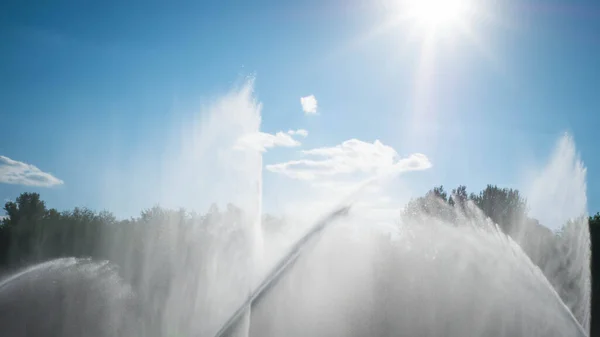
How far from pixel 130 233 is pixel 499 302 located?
1634 inches

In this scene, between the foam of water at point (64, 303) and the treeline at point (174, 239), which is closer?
the foam of water at point (64, 303)

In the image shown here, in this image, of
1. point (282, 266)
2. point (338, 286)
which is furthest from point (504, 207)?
point (282, 266)

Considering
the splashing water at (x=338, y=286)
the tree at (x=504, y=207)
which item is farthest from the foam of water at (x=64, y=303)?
the tree at (x=504, y=207)

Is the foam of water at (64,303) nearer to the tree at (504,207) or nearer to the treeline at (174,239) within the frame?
the treeline at (174,239)

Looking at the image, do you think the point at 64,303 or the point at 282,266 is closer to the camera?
the point at 282,266

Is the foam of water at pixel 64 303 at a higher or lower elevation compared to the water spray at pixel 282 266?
lower

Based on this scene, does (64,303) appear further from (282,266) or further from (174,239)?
(282,266)

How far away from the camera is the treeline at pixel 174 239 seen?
3362 centimetres

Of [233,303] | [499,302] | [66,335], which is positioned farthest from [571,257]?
[66,335]

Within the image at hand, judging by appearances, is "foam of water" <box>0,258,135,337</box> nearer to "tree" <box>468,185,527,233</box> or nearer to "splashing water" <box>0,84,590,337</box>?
"splashing water" <box>0,84,590,337</box>

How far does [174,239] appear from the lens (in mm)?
44781

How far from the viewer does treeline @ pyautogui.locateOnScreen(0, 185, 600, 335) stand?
33625mm

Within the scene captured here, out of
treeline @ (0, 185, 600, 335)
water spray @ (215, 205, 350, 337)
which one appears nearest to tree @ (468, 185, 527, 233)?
treeline @ (0, 185, 600, 335)

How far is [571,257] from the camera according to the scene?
3447 cm
